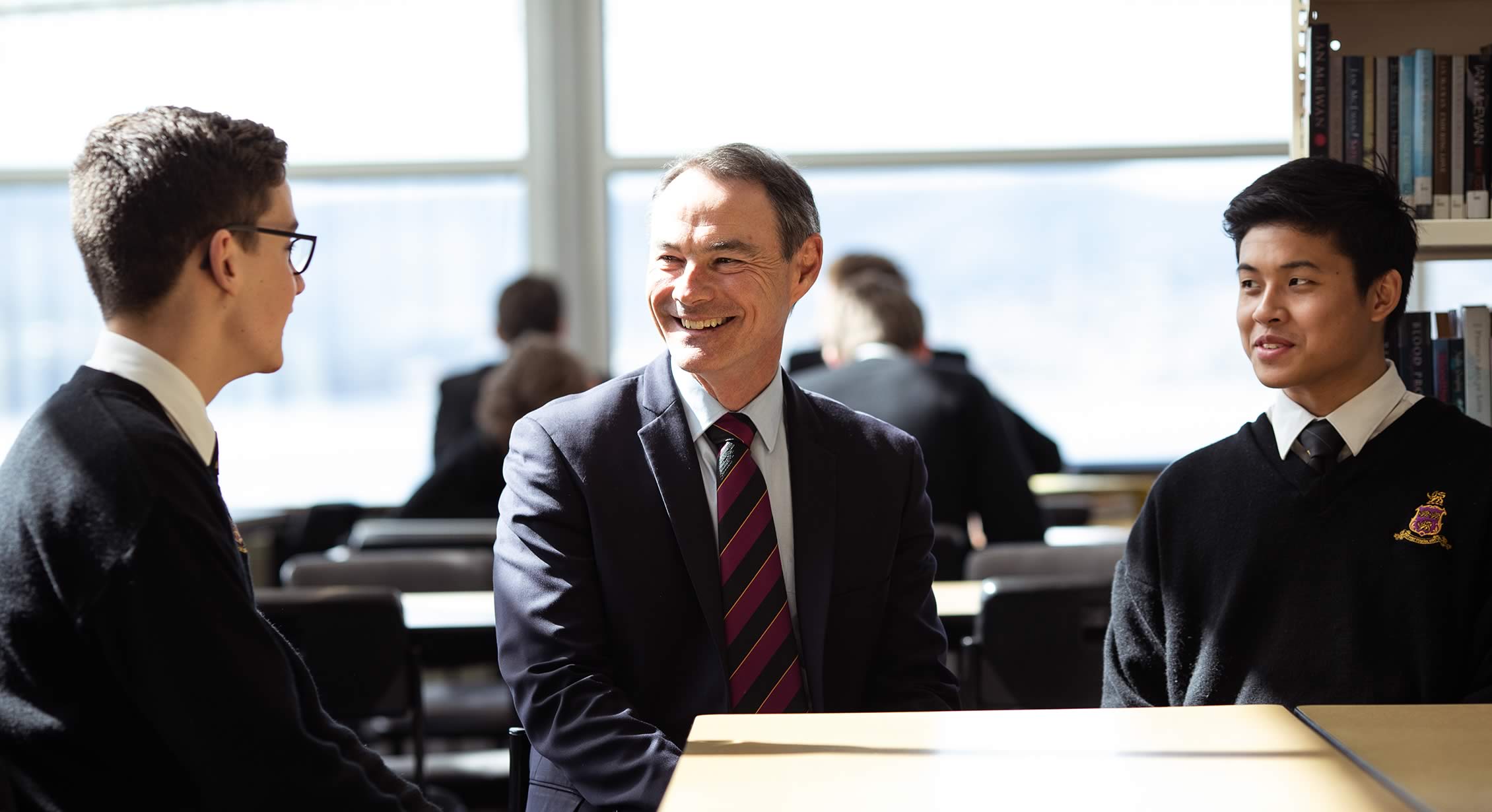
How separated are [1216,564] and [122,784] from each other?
1404 mm

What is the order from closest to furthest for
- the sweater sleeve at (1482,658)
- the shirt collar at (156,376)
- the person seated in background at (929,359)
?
the shirt collar at (156,376) → the sweater sleeve at (1482,658) → the person seated in background at (929,359)

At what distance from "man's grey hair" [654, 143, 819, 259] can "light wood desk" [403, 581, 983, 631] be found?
1063 mm

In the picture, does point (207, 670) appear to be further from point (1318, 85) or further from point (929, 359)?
point (929, 359)

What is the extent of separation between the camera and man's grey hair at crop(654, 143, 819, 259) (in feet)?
6.34

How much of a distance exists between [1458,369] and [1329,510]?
1.77 ft

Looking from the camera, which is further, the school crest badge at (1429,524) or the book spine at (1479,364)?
the book spine at (1479,364)

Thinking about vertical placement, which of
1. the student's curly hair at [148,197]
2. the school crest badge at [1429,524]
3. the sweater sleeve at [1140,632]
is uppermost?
the student's curly hair at [148,197]

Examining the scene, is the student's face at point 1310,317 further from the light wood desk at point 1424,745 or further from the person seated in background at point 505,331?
the person seated in background at point 505,331

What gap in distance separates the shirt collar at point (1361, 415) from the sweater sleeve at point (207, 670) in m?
1.34

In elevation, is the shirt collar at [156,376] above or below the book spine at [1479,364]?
above

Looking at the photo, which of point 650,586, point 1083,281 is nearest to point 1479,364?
point 650,586

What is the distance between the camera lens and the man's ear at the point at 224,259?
1470 mm

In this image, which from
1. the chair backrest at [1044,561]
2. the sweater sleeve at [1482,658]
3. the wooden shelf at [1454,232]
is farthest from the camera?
the chair backrest at [1044,561]

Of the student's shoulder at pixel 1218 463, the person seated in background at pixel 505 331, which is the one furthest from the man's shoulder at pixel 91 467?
the person seated in background at pixel 505 331
